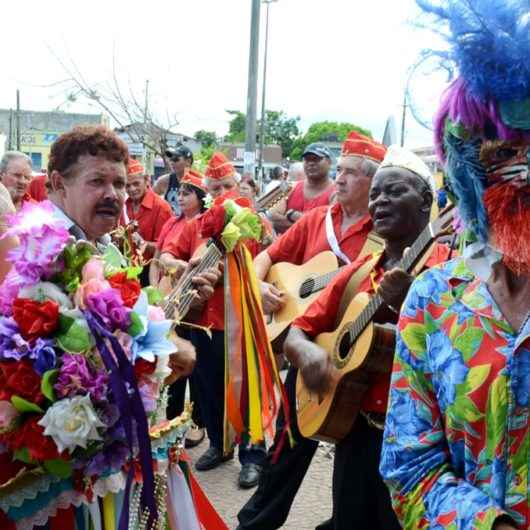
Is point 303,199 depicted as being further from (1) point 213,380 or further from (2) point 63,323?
(2) point 63,323

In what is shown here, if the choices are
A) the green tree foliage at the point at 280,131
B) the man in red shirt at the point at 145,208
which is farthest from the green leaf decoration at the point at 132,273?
the green tree foliage at the point at 280,131

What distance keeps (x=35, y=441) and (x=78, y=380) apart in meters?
0.21

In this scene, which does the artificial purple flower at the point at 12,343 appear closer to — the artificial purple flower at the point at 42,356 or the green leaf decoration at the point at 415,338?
the artificial purple flower at the point at 42,356

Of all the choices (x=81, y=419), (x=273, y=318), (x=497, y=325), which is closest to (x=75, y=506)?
(x=81, y=419)

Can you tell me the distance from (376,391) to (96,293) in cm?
147

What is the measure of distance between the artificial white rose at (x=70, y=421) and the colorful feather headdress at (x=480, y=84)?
1.15 m

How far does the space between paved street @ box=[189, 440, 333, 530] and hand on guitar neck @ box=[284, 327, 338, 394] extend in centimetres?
159

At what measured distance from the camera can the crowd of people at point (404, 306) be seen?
65.4 inches

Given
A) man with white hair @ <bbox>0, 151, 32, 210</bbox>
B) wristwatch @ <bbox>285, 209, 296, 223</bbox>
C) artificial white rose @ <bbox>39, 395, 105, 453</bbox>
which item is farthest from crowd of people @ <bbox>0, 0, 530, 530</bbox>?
man with white hair @ <bbox>0, 151, 32, 210</bbox>

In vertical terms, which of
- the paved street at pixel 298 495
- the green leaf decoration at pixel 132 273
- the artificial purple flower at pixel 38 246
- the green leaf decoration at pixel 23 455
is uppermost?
the artificial purple flower at pixel 38 246

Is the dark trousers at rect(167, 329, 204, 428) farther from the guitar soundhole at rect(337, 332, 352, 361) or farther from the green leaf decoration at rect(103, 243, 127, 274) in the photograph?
the green leaf decoration at rect(103, 243, 127, 274)

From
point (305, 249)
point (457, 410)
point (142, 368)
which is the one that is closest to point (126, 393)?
point (142, 368)

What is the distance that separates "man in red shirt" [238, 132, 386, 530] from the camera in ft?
13.4

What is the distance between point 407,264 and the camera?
10.8ft
